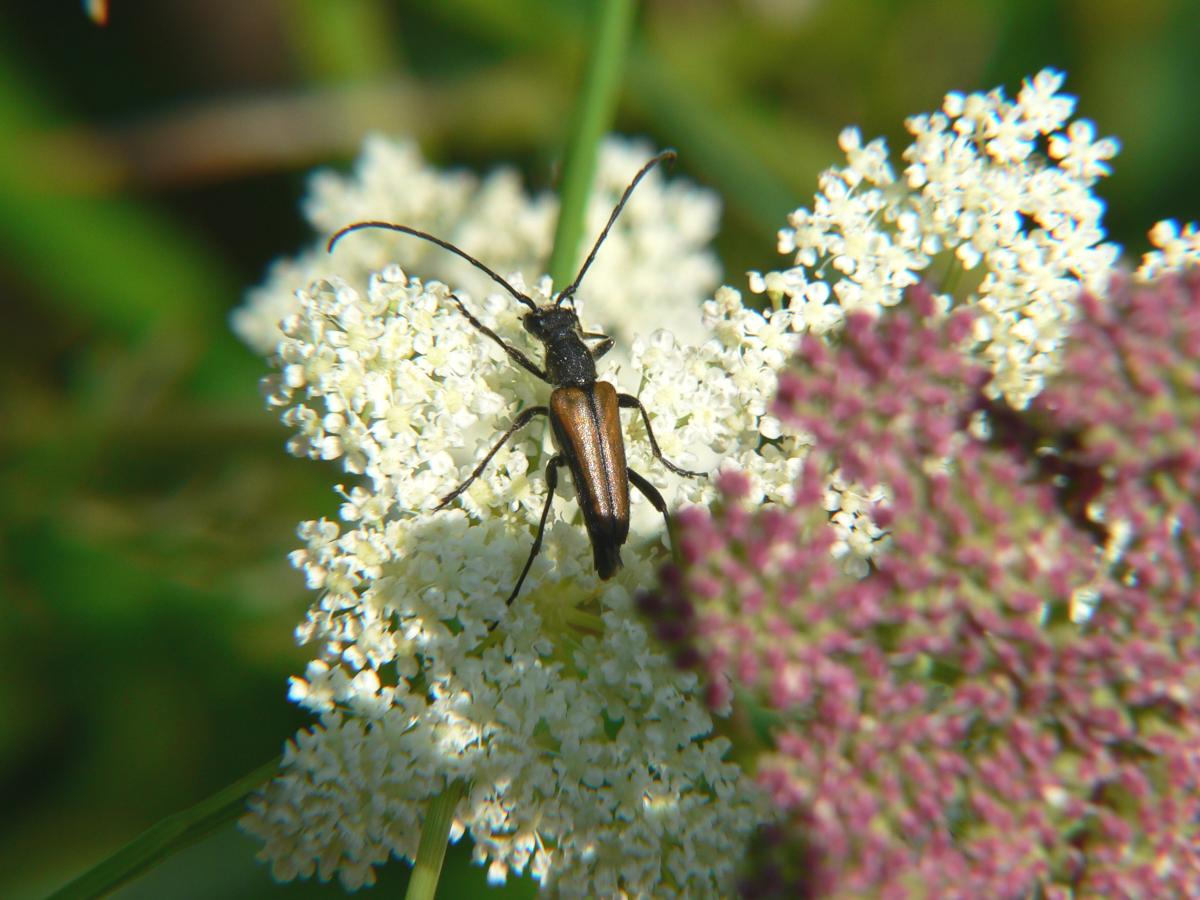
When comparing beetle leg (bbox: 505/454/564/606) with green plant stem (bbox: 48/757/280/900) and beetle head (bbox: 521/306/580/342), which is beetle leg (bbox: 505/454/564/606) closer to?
beetle head (bbox: 521/306/580/342)

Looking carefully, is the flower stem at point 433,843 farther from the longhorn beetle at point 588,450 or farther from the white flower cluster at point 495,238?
the white flower cluster at point 495,238

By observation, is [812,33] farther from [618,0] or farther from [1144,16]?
[618,0]

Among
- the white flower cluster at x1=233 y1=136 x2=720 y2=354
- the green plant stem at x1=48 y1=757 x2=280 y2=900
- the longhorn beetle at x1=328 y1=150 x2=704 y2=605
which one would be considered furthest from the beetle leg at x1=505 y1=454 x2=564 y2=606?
the white flower cluster at x1=233 y1=136 x2=720 y2=354

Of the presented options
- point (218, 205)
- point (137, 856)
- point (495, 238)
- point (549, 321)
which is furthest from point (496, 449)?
point (218, 205)

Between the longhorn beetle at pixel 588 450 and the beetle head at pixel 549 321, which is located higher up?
the beetle head at pixel 549 321

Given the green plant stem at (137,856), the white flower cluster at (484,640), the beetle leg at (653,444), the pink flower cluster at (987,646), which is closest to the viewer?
the pink flower cluster at (987,646)

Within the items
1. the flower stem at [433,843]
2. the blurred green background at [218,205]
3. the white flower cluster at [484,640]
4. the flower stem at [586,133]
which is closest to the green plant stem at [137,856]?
the white flower cluster at [484,640]

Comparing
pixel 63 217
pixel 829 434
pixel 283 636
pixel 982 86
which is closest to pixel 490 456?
pixel 829 434
